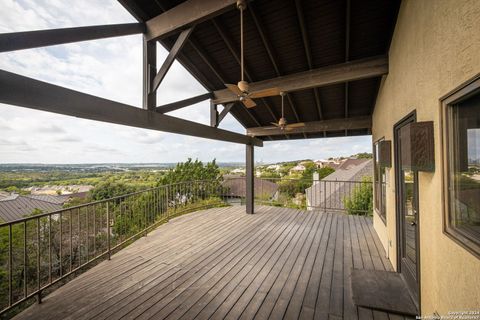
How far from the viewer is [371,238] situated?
439cm

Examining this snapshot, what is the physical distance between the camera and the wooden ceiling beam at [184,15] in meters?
2.60

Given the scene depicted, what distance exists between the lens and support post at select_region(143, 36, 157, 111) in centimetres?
314

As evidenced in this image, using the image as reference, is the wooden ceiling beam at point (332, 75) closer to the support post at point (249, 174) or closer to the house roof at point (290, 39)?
the house roof at point (290, 39)

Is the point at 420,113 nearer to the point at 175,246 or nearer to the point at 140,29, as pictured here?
the point at 140,29

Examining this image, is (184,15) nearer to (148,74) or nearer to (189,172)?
(148,74)

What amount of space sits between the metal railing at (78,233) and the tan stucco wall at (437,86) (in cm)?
366

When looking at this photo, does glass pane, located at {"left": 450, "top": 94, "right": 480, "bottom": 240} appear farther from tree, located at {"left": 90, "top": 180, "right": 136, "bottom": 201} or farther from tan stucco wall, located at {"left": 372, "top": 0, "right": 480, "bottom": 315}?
tree, located at {"left": 90, "top": 180, "right": 136, "bottom": 201}

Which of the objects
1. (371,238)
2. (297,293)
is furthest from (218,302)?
(371,238)

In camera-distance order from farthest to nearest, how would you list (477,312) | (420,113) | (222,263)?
1. (222,263)
2. (420,113)
3. (477,312)

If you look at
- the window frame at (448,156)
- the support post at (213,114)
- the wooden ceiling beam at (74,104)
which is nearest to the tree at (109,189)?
the support post at (213,114)

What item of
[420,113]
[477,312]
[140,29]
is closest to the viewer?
[477,312]

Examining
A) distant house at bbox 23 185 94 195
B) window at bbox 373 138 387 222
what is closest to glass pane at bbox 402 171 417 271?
window at bbox 373 138 387 222

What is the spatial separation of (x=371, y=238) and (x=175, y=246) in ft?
13.3

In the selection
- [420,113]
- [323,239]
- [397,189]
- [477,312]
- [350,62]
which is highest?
[350,62]
